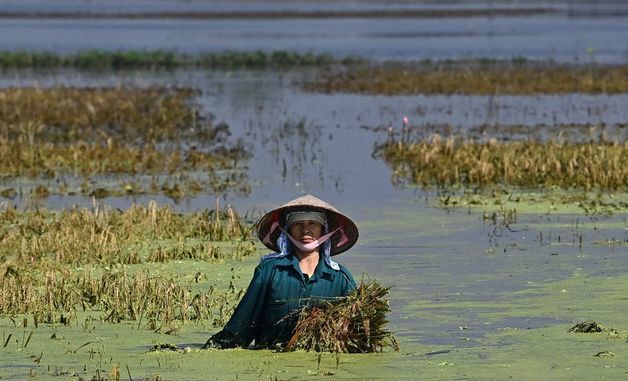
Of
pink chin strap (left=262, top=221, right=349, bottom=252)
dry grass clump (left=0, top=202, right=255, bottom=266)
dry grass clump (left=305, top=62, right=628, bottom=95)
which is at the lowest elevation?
dry grass clump (left=0, top=202, right=255, bottom=266)

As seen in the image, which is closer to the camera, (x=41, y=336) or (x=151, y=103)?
(x=41, y=336)

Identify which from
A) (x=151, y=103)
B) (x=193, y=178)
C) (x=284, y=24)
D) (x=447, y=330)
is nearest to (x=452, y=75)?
(x=151, y=103)

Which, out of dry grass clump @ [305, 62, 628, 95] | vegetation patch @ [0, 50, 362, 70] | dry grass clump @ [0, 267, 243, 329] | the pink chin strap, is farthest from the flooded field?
vegetation patch @ [0, 50, 362, 70]

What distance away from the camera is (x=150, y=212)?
13641 mm

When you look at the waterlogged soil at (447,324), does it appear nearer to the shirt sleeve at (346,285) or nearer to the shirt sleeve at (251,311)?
the shirt sleeve at (251,311)

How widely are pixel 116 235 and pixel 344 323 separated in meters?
5.26

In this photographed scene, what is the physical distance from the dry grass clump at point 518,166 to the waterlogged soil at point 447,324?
2.46 metres

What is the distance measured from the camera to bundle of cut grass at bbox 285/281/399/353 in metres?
7.71

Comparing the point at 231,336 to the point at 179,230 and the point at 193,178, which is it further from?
the point at 193,178

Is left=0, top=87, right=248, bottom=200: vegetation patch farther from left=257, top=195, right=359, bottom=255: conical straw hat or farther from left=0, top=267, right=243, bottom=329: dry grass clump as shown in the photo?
left=257, top=195, right=359, bottom=255: conical straw hat

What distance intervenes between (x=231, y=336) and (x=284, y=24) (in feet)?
275

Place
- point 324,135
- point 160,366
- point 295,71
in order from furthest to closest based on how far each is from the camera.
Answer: point 295,71 < point 324,135 < point 160,366

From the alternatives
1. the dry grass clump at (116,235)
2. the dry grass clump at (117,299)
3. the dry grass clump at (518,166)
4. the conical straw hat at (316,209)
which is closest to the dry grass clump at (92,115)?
the dry grass clump at (518,166)

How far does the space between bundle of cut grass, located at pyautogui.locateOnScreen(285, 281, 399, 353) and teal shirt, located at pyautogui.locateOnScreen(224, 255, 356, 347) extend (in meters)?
0.11
